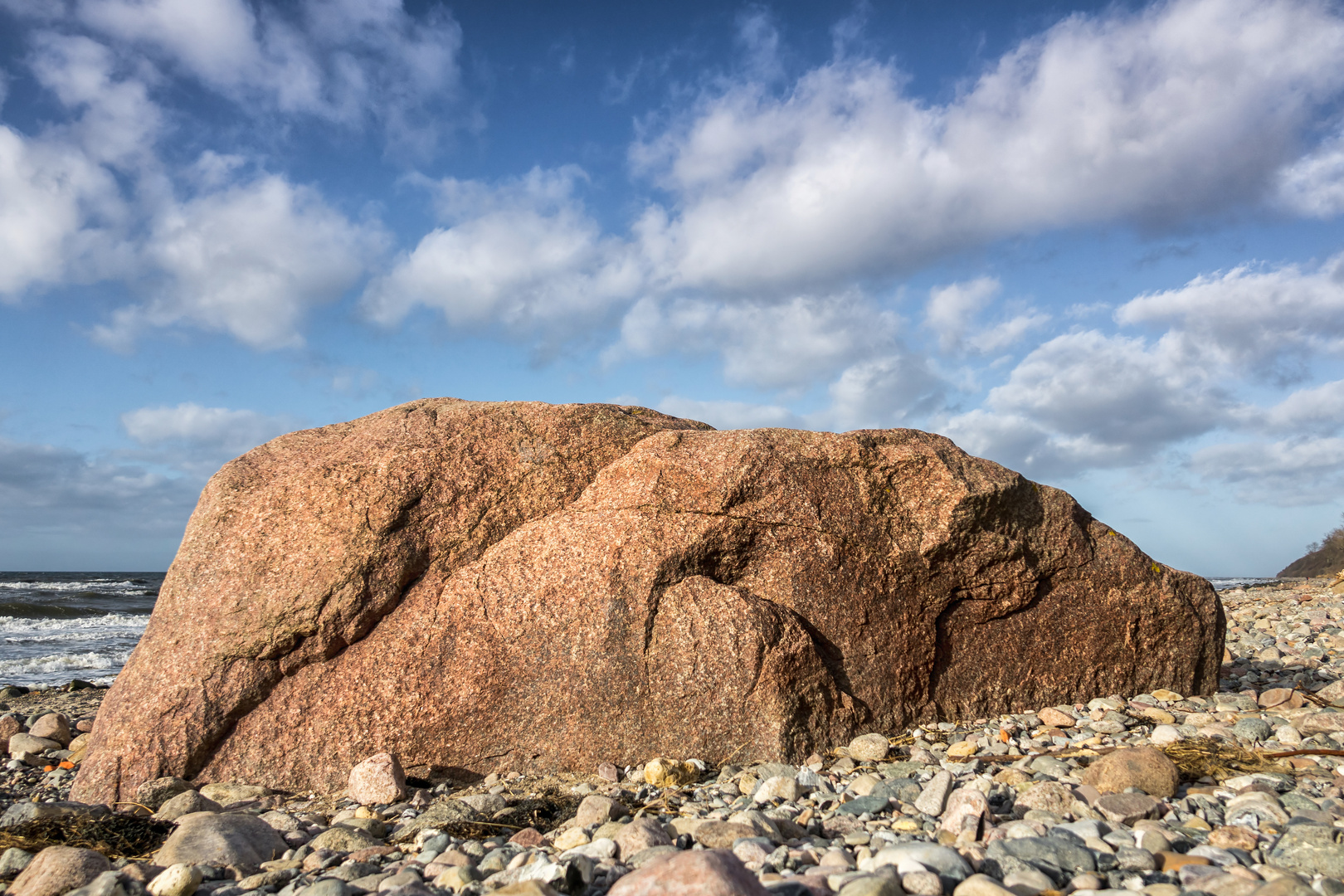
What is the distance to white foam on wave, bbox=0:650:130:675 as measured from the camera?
13578 millimetres

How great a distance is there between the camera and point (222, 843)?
4172 mm

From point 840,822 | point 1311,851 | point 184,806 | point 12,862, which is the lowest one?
point 12,862

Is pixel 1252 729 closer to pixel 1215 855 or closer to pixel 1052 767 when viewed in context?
pixel 1052 767

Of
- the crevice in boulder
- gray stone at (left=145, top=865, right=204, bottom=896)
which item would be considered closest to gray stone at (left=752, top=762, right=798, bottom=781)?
the crevice in boulder

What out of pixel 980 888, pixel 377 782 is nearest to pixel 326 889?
Result: pixel 377 782

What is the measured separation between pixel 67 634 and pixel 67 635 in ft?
0.83

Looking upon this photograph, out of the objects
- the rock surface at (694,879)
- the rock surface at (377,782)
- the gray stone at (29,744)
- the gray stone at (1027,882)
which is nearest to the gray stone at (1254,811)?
the gray stone at (1027,882)

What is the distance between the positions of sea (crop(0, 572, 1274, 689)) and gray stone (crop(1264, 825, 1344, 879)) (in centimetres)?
1372

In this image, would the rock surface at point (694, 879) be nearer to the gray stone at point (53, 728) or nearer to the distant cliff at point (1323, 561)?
the gray stone at point (53, 728)

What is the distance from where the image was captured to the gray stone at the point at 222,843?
4.07m

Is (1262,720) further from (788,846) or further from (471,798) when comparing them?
(471,798)

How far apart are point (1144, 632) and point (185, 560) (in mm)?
7464

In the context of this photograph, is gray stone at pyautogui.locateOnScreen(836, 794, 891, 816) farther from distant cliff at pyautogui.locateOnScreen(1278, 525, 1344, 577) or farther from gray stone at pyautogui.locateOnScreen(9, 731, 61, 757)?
distant cliff at pyautogui.locateOnScreen(1278, 525, 1344, 577)

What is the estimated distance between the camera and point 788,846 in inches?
149
